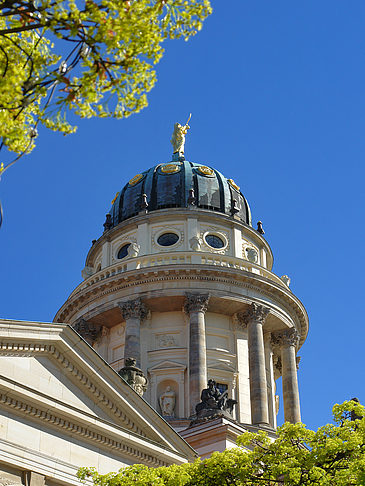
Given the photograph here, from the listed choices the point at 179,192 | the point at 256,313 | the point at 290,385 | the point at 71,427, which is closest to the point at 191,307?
the point at 256,313

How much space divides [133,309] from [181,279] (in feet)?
11.0

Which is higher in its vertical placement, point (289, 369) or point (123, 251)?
point (123, 251)

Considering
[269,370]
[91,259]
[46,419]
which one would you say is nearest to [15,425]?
[46,419]

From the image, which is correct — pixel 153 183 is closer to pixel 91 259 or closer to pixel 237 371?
pixel 91 259

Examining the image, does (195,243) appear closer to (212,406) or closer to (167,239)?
(167,239)

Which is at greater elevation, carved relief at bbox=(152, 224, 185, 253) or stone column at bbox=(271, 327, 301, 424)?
carved relief at bbox=(152, 224, 185, 253)

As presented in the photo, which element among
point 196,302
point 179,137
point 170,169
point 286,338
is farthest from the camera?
point 179,137

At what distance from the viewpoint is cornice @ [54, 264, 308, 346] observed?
48031 mm

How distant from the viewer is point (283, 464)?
2117 cm

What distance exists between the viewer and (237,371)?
47.4 metres

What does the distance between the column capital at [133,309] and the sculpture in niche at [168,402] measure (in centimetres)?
481

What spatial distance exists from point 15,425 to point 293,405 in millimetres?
29538

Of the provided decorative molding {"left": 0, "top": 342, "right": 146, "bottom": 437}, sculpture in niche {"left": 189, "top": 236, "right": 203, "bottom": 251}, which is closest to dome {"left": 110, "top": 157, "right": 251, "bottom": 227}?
sculpture in niche {"left": 189, "top": 236, "right": 203, "bottom": 251}

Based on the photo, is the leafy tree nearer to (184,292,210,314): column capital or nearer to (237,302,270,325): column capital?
(184,292,210,314): column capital
